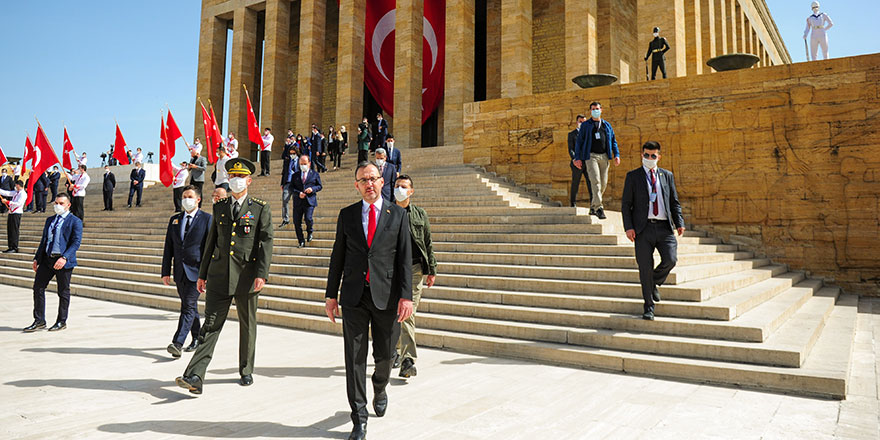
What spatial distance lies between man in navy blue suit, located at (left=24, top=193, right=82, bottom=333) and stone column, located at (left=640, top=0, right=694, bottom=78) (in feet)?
50.7

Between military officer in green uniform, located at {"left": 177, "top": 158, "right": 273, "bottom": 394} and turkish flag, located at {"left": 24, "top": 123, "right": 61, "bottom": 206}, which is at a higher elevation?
turkish flag, located at {"left": 24, "top": 123, "right": 61, "bottom": 206}

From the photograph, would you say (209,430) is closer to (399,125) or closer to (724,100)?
(724,100)

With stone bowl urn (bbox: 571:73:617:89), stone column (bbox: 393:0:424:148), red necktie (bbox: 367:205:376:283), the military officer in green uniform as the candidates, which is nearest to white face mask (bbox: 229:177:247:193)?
the military officer in green uniform

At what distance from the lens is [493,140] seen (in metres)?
13.1

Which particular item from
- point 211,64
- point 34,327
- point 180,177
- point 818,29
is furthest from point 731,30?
point 34,327

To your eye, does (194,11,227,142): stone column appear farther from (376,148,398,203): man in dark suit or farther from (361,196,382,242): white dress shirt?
(361,196,382,242): white dress shirt

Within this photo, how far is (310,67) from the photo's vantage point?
23922 millimetres

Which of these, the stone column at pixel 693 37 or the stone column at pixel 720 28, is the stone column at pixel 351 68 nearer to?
the stone column at pixel 693 37

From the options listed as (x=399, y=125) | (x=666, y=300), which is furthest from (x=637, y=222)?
(x=399, y=125)

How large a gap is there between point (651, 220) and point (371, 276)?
3.26 meters

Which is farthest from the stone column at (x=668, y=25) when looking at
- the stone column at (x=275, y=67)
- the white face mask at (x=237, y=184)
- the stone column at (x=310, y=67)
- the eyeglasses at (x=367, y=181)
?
the stone column at (x=275, y=67)

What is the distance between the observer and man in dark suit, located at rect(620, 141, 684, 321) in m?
5.09

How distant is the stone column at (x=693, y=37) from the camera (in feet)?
60.8

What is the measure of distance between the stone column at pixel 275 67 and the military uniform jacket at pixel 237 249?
71.5 feet
